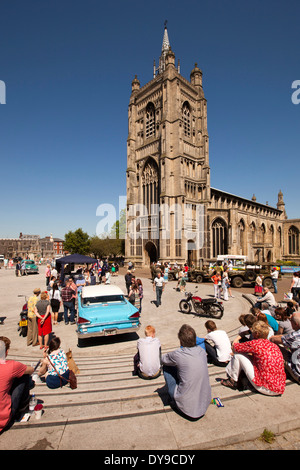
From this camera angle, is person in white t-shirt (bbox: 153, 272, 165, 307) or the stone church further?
the stone church

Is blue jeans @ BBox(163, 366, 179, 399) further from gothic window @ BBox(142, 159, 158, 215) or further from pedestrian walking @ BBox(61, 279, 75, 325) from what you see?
gothic window @ BBox(142, 159, 158, 215)

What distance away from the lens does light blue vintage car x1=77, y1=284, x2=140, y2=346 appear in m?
6.18

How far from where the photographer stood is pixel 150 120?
1581 inches

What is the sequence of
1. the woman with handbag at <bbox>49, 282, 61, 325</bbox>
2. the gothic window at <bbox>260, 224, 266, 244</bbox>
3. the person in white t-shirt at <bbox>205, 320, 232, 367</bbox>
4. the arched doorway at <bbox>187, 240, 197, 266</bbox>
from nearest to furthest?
the person in white t-shirt at <bbox>205, 320, 232, 367</bbox> < the woman with handbag at <bbox>49, 282, 61, 325</bbox> < the arched doorway at <bbox>187, 240, 197, 266</bbox> < the gothic window at <bbox>260, 224, 266, 244</bbox>

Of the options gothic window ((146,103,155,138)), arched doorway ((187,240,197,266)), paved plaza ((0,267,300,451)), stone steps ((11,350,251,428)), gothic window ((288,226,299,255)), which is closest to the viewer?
paved plaza ((0,267,300,451))

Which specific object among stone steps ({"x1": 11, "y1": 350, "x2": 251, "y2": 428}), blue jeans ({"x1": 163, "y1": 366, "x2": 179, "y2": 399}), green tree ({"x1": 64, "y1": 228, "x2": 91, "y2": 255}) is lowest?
stone steps ({"x1": 11, "y1": 350, "x2": 251, "y2": 428})

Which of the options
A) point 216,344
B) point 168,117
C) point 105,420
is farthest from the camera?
point 168,117

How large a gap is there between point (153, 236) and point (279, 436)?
33.4 meters

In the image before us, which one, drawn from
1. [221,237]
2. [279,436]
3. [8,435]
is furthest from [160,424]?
[221,237]

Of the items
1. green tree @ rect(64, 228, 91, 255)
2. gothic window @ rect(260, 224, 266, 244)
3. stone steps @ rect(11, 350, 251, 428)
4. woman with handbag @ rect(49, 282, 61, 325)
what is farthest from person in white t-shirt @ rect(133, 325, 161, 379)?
green tree @ rect(64, 228, 91, 255)

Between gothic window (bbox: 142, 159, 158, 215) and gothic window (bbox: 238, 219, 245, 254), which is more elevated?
gothic window (bbox: 142, 159, 158, 215)

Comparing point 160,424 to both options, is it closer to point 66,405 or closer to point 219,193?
point 66,405

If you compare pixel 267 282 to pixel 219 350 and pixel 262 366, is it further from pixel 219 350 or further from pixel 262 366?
pixel 262 366

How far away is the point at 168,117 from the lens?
34938mm
